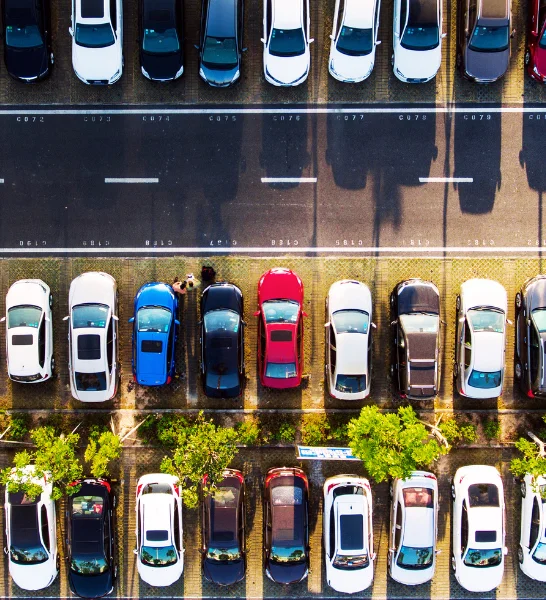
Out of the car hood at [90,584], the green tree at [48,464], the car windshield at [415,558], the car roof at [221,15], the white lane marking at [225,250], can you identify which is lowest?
the car hood at [90,584]

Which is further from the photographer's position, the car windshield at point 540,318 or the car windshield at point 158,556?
the car windshield at point 158,556

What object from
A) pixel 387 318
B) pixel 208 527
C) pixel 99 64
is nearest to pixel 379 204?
pixel 387 318

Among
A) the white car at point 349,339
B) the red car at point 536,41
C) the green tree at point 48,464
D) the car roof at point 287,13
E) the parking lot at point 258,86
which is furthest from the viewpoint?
the parking lot at point 258,86

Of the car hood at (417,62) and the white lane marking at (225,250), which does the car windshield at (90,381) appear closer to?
the white lane marking at (225,250)

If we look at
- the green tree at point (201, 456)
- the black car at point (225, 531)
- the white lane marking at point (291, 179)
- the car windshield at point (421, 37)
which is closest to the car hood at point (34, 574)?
the black car at point (225, 531)

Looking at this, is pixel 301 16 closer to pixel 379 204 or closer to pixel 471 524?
pixel 379 204

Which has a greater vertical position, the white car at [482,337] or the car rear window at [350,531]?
the white car at [482,337]

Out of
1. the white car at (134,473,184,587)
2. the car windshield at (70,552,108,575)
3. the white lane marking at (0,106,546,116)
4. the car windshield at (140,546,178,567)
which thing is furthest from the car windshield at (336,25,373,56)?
the car windshield at (70,552,108,575)
